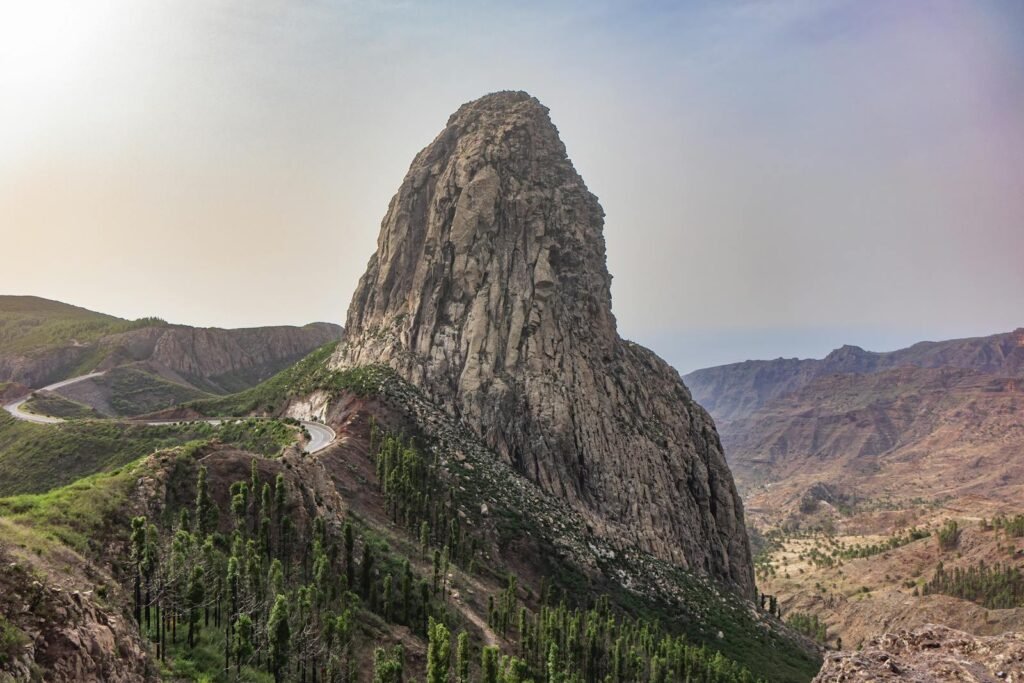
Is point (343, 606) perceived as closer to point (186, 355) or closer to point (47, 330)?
Answer: point (186, 355)

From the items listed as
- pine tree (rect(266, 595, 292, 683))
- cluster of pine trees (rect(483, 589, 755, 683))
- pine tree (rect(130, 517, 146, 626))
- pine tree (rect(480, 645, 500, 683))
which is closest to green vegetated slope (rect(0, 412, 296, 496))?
cluster of pine trees (rect(483, 589, 755, 683))

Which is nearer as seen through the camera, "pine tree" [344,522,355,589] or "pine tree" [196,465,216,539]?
"pine tree" [196,465,216,539]

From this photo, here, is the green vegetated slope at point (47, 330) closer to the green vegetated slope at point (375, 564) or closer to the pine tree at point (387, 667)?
the green vegetated slope at point (375, 564)

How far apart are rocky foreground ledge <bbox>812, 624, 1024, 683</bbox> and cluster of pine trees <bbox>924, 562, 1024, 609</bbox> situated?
132 m

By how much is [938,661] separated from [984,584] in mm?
150346

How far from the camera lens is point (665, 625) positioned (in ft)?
263

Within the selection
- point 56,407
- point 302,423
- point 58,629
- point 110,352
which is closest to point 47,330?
point 110,352

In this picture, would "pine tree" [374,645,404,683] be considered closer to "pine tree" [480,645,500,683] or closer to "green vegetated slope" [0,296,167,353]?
"pine tree" [480,645,500,683]

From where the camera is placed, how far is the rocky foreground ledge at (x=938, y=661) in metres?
26.7

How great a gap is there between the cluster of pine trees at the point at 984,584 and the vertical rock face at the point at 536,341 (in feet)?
213

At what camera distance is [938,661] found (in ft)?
93.7

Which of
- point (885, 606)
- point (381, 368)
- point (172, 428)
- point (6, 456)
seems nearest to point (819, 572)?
point (885, 606)

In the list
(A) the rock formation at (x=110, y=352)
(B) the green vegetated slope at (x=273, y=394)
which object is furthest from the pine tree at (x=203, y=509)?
(A) the rock formation at (x=110, y=352)

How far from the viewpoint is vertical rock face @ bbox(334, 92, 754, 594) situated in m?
97.7
